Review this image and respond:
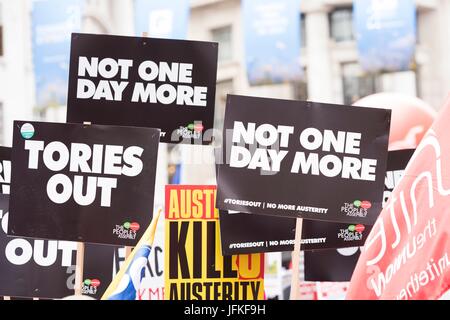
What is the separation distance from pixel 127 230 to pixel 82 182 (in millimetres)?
285

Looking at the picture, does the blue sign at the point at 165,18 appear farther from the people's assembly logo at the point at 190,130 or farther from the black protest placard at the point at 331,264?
the people's assembly logo at the point at 190,130

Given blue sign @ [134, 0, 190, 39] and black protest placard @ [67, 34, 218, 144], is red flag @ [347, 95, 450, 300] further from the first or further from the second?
blue sign @ [134, 0, 190, 39]

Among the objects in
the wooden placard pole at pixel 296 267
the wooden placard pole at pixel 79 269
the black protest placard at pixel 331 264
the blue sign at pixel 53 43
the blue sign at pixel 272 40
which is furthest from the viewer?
the blue sign at pixel 272 40

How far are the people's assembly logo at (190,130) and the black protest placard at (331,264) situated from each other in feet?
3.22

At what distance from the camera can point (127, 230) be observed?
4.10 metres

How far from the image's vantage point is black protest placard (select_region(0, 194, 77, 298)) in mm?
4613

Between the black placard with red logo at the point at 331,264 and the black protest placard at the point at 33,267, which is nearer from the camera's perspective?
the black protest placard at the point at 33,267

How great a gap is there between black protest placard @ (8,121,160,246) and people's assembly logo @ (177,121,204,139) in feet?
1.41

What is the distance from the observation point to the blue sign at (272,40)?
66.2 feet

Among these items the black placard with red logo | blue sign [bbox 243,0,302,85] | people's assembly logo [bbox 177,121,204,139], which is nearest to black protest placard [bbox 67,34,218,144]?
people's assembly logo [bbox 177,121,204,139]

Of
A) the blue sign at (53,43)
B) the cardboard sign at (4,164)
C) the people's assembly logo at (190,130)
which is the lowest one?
the cardboard sign at (4,164)

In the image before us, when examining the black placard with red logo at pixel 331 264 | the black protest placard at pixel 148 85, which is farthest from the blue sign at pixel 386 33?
the black protest placard at pixel 148 85

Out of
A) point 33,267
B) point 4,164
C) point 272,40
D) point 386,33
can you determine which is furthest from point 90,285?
point 386,33

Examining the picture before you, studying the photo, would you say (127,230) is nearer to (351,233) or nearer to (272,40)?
(351,233)
